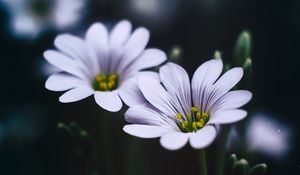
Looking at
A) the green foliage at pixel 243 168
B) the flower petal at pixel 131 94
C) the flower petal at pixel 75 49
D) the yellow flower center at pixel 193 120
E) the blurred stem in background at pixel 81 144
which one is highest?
the flower petal at pixel 75 49

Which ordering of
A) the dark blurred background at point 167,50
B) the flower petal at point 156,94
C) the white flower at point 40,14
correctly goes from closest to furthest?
the flower petal at point 156,94
the dark blurred background at point 167,50
the white flower at point 40,14

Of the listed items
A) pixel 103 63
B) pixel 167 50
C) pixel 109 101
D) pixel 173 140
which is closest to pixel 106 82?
pixel 103 63

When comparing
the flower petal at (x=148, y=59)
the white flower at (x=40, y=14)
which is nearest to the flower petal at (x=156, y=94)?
the flower petal at (x=148, y=59)

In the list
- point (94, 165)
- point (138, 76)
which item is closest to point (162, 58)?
point (138, 76)

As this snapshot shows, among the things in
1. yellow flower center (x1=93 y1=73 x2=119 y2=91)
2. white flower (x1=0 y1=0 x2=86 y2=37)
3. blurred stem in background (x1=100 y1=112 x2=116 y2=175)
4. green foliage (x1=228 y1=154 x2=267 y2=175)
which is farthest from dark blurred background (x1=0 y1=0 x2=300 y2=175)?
green foliage (x1=228 y1=154 x2=267 y2=175)

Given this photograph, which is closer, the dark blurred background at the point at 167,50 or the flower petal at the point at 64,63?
the flower petal at the point at 64,63

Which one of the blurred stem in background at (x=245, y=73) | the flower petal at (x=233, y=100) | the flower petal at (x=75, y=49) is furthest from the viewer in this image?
the flower petal at (x=75, y=49)

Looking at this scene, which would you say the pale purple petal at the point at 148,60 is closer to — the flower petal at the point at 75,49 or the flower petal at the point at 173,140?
the flower petal at the point at 75,49

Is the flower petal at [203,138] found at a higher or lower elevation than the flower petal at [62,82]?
lower

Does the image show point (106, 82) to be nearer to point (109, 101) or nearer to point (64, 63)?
point (64, 63)
